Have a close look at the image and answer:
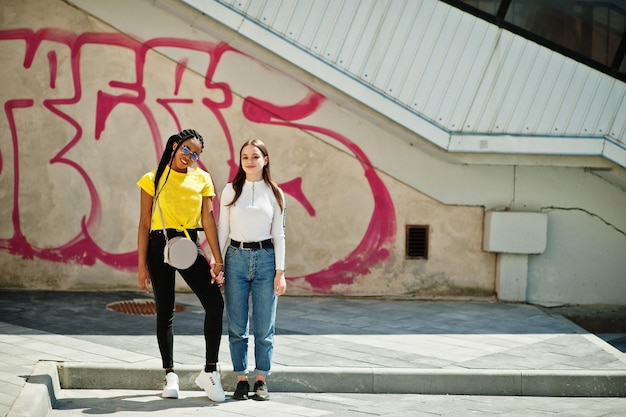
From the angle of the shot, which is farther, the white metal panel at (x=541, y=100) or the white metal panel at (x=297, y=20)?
the white metal panel at (x=541, y=100)

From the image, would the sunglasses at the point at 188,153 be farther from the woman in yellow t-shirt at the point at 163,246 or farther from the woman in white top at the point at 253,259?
the woman in white top at the point at 253,259

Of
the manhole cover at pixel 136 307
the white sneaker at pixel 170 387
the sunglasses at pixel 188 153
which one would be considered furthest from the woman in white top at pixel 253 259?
the manhole cover at pixel 136 307

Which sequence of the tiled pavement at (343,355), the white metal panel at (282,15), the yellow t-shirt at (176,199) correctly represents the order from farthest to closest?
the white metal panel at (282,15) → the tiled pavement at (343,355) → the yellow t-shirt at (176,199)

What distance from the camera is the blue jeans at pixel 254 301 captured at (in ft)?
24.3

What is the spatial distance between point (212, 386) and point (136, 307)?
11.1ft

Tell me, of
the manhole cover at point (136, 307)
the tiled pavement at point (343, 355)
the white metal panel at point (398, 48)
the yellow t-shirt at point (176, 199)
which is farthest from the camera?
the white metal panel at point (398, 48)

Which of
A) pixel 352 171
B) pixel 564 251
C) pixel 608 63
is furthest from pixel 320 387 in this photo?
pixel 608 63

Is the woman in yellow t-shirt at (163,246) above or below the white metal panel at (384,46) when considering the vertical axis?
below

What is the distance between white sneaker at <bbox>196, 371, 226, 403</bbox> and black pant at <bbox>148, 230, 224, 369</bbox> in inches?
4.2

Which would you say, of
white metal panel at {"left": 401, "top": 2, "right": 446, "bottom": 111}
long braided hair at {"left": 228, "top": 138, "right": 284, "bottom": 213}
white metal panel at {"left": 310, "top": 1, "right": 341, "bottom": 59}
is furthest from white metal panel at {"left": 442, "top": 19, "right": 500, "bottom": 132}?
long braided hair at {"left": 228, "top": 138, "right": 284, "bottom": 213}

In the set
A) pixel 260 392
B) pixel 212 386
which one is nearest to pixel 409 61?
pixel 260 392

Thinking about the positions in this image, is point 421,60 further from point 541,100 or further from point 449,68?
point 541,100

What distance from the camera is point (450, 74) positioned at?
11.1 m

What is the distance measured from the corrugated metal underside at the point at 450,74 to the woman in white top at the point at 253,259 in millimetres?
3677
